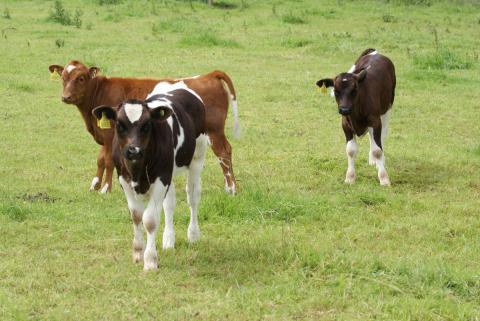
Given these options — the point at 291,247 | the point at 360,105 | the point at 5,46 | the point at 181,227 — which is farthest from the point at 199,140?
the point at 5,46

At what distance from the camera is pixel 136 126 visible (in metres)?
5.39

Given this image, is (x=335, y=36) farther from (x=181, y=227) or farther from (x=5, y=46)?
(x=181, y=227)

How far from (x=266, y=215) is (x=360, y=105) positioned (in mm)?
2350

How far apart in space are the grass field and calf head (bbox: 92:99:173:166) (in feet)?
2.97

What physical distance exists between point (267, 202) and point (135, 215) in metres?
1.79

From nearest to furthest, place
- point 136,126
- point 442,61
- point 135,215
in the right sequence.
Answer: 1. point 136,126
2. point 135,215
3. point 442,61

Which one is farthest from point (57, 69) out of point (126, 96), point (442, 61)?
point (442, 61)

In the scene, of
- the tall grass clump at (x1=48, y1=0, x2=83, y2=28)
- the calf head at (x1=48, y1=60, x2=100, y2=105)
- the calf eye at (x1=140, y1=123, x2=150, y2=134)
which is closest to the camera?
the calf eye at (x1=140, y1=123, x2=150, y2=134)

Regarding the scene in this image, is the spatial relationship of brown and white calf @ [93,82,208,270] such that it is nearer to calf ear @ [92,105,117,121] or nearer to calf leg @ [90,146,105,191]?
calf ear @ [92,105,117,121]

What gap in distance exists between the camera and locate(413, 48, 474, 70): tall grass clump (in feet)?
50.9

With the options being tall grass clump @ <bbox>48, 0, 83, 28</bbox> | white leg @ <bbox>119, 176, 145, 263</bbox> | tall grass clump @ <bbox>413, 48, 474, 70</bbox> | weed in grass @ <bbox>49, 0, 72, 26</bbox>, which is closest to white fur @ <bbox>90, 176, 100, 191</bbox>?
white leg @ <bbox>119, 176, 145, 263</bbox>

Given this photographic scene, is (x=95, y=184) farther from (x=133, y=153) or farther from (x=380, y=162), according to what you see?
(x=380, y=162)

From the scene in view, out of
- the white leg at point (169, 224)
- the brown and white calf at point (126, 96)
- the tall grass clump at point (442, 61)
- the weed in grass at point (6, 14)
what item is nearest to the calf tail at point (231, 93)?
the brown and white calf at point (126, 96)

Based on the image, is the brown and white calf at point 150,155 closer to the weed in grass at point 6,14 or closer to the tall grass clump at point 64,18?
the tall grass clump at point 64,18
